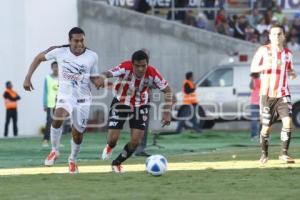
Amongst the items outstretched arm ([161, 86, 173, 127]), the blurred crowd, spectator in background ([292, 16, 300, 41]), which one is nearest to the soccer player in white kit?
outstretched arm ([161, 86, 173, 127])

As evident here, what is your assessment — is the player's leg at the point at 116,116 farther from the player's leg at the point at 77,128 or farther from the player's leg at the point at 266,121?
the player's leg at the point at 266,121

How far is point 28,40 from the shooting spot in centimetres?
3659

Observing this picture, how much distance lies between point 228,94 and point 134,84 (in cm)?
1900

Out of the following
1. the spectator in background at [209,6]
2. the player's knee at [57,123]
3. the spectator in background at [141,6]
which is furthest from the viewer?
the spectator in background at [209,6]

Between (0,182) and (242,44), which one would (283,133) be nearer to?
(0,182)

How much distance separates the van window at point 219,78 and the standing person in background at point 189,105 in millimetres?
1570

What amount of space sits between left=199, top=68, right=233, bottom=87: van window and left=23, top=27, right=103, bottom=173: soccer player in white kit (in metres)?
18.7

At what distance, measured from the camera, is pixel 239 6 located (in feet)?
135

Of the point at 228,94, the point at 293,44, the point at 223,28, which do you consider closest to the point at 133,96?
the point at 228,94

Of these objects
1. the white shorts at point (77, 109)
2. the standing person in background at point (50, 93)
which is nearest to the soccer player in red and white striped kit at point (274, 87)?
the white shorts at point (77, 109)

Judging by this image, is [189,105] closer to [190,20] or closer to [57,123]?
[190,20]

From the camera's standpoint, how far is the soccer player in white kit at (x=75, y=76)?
16.7 meters

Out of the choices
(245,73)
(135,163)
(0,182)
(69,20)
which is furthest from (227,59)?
(0,182)

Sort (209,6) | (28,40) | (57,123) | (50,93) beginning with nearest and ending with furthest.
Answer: (57,123)
(50,93)
(28,40)
(209,6)
